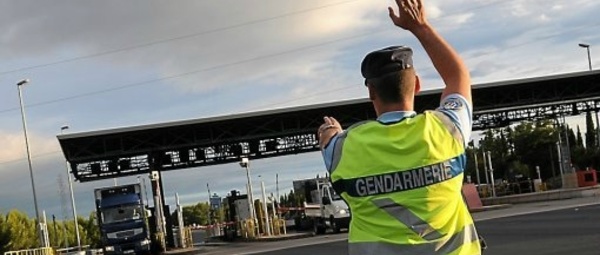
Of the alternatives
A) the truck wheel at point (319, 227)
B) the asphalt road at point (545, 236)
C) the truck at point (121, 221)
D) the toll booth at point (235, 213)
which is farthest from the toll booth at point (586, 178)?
the truck at point (121, 221)

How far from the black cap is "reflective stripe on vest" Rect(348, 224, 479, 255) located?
0.58m

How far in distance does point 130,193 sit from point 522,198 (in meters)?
21.1

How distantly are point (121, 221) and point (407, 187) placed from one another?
4107 centimetres

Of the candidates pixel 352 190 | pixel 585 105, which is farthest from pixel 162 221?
pixel 352 190

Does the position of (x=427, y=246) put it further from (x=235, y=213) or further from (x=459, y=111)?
(x=235, y=213)

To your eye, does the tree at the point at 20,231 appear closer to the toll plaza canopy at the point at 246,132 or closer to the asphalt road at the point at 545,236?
the toll plaza canopy at the point at 246,132

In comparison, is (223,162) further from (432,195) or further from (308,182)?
(432,195)

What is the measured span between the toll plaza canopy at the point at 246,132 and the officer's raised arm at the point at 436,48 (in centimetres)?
4249

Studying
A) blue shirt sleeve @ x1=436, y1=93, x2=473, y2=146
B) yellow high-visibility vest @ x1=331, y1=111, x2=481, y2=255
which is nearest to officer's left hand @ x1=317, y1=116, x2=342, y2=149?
yellow high-visibility vest @ x1=331, y1=111, x2=481, y2=255

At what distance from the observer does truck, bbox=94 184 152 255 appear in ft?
140

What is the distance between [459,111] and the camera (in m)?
3.20

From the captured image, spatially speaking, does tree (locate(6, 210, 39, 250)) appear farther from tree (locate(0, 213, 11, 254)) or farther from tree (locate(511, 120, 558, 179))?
tree (locate(511, 120, 558, 179))

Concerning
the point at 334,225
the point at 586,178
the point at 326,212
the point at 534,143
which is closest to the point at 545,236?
the point at 334,225

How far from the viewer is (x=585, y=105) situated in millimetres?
58375
